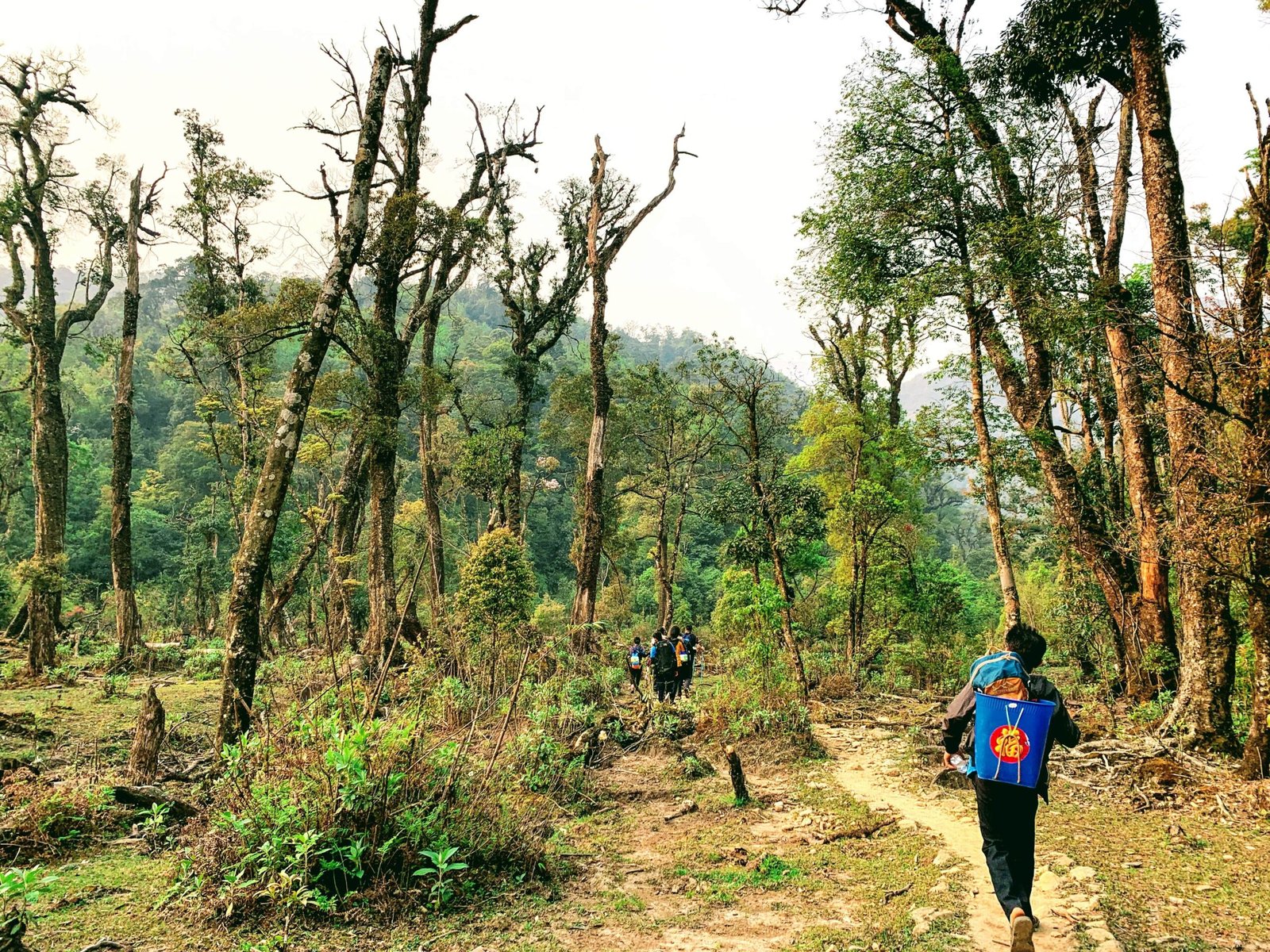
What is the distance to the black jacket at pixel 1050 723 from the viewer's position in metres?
3.56

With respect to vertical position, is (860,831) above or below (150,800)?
below

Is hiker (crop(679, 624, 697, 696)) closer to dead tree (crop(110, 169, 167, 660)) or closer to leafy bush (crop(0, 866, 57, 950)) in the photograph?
leafy bush (crop(0, 866, 57, 950))

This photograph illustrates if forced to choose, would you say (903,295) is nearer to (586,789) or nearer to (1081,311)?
(1081,311)

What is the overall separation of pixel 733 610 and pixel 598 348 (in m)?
7.01

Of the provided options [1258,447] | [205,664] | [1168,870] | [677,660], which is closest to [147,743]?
[677,660]

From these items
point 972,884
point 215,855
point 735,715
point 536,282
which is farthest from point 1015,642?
point 536,282

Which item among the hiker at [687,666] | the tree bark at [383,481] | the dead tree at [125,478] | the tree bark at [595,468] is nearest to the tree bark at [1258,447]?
the hiker at [687,666]

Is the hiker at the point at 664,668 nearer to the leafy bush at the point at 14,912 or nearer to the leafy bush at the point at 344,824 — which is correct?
the leafy bush at the point at 344,824

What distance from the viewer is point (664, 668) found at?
467 inches

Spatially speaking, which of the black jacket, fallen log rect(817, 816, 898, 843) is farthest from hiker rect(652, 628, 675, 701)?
the black jacket

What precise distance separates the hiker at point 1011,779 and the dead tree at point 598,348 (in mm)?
11480

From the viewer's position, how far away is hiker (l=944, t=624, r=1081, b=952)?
3.50m

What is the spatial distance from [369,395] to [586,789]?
856 cm

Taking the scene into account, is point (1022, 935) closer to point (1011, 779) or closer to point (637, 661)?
point (1011, 779)
